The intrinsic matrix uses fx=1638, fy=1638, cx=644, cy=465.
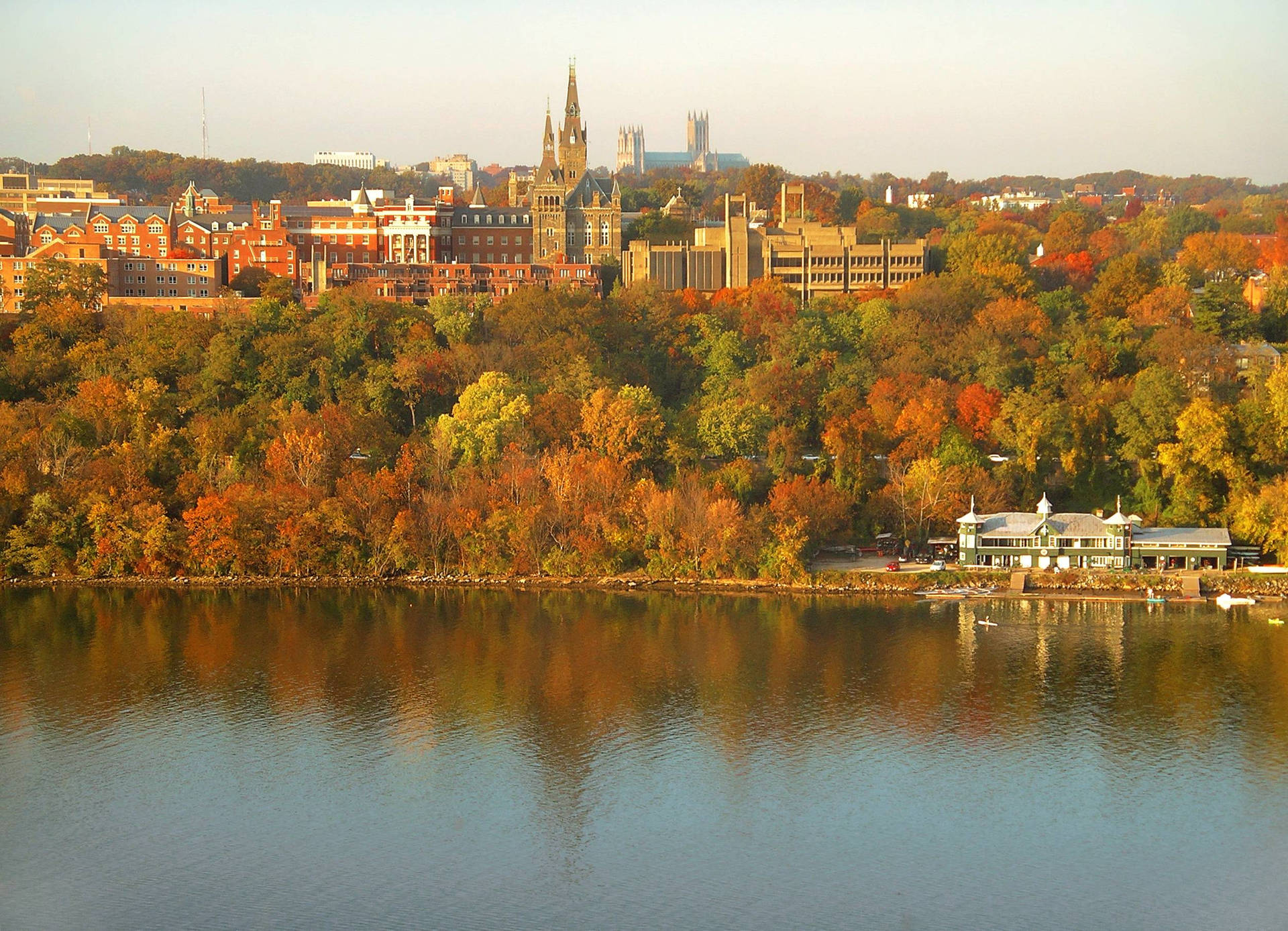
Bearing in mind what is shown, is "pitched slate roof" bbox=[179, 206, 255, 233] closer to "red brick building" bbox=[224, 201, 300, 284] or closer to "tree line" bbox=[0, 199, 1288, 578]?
"red brick building" bbox=[224, 201, 300, 284]

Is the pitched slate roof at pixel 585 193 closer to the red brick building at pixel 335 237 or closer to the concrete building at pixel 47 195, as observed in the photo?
the red brick building at pixel 335 237

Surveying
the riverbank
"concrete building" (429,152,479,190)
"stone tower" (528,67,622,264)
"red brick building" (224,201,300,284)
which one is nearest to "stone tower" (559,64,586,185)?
"stone tower" (528,67,622,264)

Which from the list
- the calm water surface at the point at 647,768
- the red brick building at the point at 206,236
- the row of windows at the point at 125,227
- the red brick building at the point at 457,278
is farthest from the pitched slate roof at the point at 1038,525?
the row of windows at the point at 125,227

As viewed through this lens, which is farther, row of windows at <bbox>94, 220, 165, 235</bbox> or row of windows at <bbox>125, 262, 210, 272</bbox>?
row of windows at <bbox>94, 220, 165, 235</bbox>

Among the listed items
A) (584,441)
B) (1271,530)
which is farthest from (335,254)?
(1271,530)

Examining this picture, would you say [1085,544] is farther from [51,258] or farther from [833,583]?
[51,258]

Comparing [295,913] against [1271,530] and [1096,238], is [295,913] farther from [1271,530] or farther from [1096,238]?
[1096,238]
